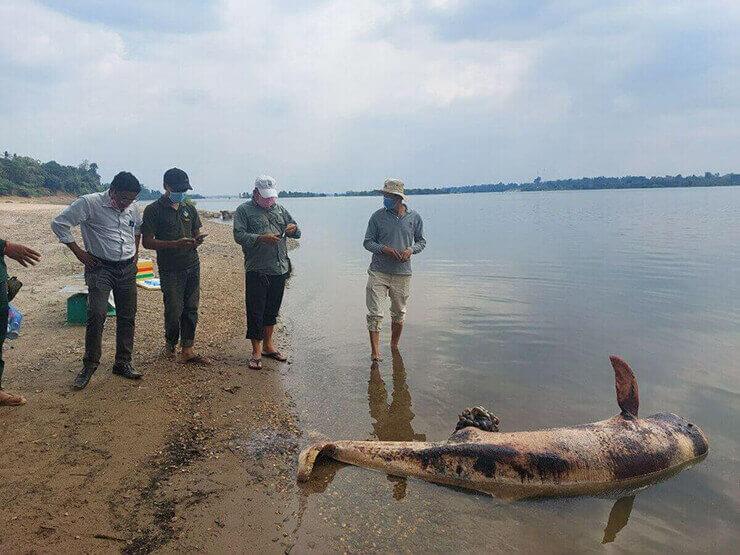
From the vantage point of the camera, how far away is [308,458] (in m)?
4.28

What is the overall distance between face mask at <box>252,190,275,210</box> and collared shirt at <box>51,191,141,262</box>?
1.47 meters

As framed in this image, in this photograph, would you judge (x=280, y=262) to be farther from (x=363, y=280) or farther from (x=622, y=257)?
(x=622, y=257)

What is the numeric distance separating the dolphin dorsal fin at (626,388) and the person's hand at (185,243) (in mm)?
4812

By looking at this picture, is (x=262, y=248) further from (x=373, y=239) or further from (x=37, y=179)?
(x=37, y=179)

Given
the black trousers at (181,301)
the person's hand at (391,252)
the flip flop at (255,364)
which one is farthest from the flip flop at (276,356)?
the person's hand at (391,252)

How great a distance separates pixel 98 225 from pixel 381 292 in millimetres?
3635

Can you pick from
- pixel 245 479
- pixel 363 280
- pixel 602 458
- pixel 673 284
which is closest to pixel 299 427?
pixel 245 479

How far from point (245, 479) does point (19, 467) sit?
1.71 m

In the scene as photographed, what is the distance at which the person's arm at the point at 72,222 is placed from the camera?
5195mm

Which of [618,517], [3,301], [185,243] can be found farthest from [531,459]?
[3,301]

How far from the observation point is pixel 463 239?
2842cm

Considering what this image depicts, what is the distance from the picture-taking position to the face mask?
6172 mm

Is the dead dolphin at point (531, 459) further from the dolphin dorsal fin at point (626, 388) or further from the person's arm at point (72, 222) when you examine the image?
the person's arm at point (72, 222)

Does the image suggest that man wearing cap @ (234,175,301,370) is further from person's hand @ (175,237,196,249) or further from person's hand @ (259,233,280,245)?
person's hand @ (175,237,196,249)
